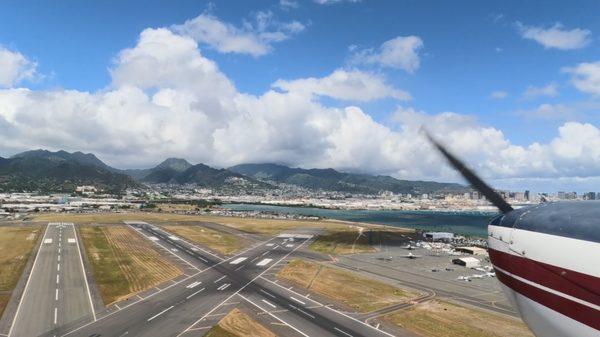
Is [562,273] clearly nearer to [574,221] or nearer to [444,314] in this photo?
[574,221]

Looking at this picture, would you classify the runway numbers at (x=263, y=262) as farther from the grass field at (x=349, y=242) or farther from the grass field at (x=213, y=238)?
the grass field at (x=349, y=242)

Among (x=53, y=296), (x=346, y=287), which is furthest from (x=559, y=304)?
(x=53, y=296)

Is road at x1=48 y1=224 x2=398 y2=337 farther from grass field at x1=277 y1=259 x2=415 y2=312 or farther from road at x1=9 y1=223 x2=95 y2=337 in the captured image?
grass field at x1=277 y1=259 x2=415 y2=312

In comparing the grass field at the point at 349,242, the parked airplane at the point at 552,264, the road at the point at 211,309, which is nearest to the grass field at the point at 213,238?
the grass field at the point at 349,242

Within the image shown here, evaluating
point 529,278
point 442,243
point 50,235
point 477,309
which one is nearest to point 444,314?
point 477,309

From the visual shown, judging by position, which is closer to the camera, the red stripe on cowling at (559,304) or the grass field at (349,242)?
the red stripe on cowling at (559,304)

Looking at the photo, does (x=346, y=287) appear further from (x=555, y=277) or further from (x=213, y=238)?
(x=213, y=238)

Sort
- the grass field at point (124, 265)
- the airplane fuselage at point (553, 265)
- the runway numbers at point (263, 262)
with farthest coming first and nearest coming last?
1. the runway numbers at point (263, 262)
2. the grass field at point (124, 265)
3. the airplane fuselage at point (553, 265)
